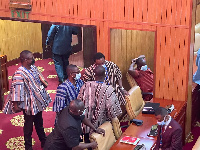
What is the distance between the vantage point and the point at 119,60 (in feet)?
26.6

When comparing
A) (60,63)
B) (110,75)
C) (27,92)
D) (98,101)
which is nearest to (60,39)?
(60,63)

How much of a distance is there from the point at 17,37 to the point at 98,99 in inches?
287

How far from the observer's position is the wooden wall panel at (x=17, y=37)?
12500 mm

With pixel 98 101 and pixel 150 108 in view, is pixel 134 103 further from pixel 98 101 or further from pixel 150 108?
pixel 98 101

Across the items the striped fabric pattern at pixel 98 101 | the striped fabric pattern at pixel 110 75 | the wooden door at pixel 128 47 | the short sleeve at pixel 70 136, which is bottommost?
the short sleeve at pixel 70 136

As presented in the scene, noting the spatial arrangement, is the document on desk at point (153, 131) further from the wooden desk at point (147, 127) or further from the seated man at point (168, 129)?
the seated man at point (168, 129)

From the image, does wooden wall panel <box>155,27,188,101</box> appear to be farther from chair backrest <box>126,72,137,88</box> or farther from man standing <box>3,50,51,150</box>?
man standing <box>3,50,51,150</box>

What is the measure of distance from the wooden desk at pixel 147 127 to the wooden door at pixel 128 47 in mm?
1270

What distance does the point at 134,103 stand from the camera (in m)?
7.14

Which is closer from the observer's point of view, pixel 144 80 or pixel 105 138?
pixel 105 138

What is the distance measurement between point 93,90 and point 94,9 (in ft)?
6.18

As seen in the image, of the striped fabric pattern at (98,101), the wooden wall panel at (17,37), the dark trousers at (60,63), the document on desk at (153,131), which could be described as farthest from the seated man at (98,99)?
the wooden wall panel at (17,37)

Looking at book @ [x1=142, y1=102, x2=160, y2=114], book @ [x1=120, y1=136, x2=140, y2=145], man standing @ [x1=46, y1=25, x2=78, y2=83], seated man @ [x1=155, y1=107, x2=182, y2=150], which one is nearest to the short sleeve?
book @ [x1=120, y1=136, x2=140, y2=145]

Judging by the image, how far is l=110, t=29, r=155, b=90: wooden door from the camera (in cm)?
788
